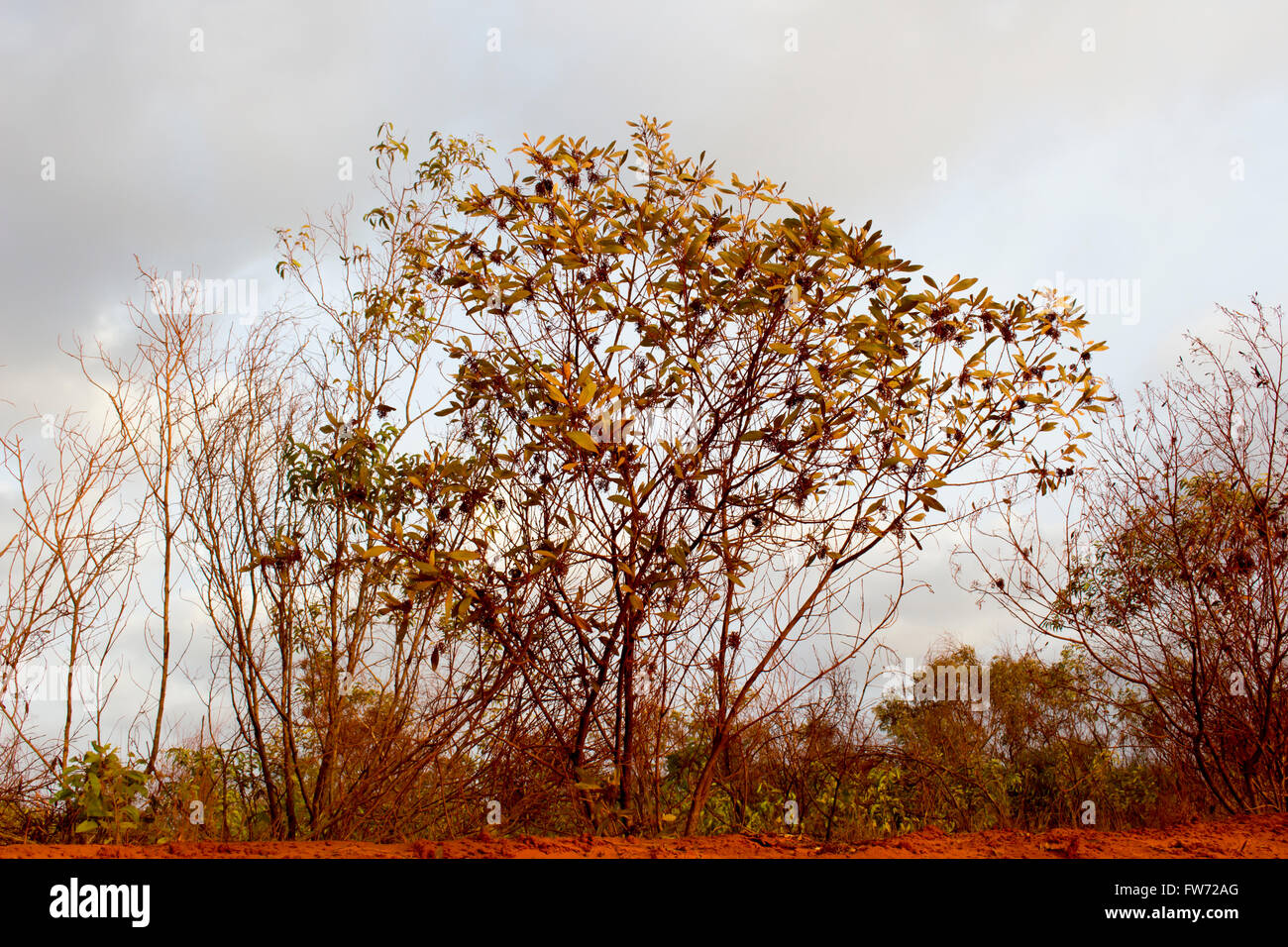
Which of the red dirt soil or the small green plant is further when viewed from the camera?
the small green plant

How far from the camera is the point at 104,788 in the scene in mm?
3947

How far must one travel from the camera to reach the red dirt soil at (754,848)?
8.51 ft

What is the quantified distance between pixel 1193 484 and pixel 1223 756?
159 cm

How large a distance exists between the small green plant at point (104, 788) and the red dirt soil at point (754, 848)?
3.46 feet

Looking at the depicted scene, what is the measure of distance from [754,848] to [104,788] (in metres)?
2.95

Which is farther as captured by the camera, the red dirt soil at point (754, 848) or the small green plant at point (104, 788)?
the small green plant at point (104, 788)

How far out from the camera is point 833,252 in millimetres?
3432

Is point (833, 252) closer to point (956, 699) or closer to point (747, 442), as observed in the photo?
point (747, 442)

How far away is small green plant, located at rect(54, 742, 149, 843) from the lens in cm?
392

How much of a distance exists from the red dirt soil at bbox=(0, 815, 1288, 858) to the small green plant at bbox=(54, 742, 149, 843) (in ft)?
3.46

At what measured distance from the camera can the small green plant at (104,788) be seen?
12.9ft

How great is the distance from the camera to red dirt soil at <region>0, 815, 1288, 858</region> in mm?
2594
